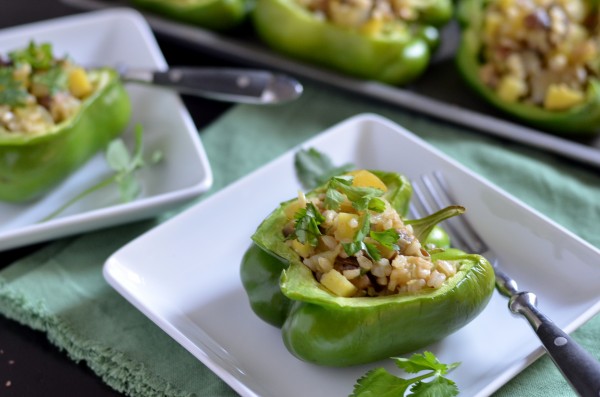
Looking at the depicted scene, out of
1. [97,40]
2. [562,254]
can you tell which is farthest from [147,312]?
[97,40]

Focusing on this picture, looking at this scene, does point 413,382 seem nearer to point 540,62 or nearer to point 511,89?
point 511,89

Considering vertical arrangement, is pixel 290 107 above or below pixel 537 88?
below

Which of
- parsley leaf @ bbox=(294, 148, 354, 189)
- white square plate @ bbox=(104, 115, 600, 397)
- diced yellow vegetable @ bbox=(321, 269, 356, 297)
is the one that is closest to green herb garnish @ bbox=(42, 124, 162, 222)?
white square plate @ bbox=(104, 115, 600, 397)

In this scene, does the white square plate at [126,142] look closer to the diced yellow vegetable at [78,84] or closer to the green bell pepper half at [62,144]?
the green bell pepper half at [62,144]

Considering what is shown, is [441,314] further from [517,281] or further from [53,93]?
[53,93]

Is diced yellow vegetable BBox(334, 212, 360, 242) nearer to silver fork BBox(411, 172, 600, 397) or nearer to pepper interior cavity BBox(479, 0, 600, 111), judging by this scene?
silver fork BBox(411, 172, 600, 397)

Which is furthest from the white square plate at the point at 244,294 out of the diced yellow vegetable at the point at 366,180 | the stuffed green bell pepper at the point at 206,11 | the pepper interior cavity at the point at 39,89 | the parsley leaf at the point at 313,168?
the stuffed green bell pepper at the point at 206,11
